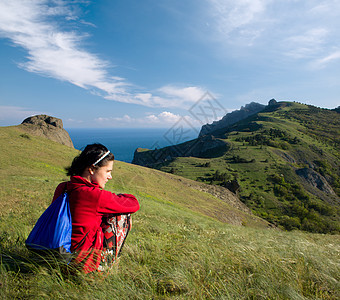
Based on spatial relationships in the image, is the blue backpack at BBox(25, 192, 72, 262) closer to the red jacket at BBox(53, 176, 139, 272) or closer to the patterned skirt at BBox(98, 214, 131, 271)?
the red jacket at BBox(53, 176, 139, 272)

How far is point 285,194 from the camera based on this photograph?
84562mm

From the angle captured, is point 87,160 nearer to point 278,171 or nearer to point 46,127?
point 46,127

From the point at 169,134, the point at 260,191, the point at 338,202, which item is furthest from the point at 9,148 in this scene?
the point at 338,202

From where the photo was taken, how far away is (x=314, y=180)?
97.8 m

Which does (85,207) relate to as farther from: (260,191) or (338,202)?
(338,202)

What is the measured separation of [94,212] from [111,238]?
1.88 feet

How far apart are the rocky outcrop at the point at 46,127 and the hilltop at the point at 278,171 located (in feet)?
146

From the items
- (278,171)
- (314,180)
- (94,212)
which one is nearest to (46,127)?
(94,212)

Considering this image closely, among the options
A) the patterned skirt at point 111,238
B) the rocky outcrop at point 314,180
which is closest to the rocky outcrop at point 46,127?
the patterned skirt at point 111,238

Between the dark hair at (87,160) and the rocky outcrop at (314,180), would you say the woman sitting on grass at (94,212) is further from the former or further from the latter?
the rocky outcrop at (314,180)

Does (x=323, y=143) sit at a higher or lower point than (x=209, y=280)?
higher

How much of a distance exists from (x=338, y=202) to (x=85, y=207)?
12730 centimetres

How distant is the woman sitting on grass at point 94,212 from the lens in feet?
7.69

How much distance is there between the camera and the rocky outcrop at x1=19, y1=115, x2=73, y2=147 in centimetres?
4878
